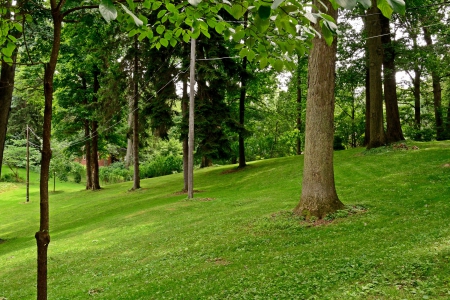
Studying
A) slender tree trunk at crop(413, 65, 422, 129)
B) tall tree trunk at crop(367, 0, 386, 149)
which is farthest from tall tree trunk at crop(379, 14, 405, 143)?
slender tree trunk at crop(413, 65, 422, 129)

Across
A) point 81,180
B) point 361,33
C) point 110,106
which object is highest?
point 361,33

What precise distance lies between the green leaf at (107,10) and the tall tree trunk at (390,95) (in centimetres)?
1766

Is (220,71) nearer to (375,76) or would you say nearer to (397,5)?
(375,76)

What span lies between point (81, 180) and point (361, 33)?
33.6 metres

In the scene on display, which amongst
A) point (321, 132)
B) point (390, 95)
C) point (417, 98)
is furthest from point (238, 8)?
point (417, 98)

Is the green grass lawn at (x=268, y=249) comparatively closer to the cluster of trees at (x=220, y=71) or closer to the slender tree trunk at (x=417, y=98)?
the cluster of trees at (x=220, y=71)

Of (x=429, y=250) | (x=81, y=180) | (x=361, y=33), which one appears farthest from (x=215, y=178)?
(x=81, y=180)

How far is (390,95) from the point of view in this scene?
57.1 ft

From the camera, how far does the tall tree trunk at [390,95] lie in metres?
16.9

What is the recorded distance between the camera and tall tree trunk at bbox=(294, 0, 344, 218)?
7559 millimetres

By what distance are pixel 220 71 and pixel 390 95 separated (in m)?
8.83

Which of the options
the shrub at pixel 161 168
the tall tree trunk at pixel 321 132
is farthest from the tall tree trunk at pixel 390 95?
the shrub at pixel 161 168

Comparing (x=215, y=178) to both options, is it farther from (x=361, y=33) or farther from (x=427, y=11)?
(x=427, y=11)

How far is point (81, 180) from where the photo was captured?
40125 mm
